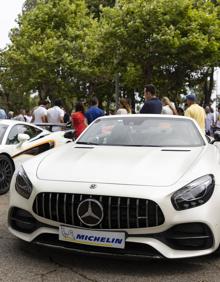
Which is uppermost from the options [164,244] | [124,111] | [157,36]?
[157,36]

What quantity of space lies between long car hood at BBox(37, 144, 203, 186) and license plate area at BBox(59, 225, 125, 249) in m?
0.42

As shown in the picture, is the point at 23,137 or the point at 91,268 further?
the point at 23,137

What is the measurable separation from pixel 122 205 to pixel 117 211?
6 cm

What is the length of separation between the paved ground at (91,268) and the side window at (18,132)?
3.52m

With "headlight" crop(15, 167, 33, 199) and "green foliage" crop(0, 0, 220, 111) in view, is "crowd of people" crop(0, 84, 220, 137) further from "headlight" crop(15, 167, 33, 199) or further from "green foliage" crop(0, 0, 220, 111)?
"green foliage" crop(0, 0, 220, 111)

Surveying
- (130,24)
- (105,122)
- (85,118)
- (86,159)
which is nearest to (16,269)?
(86,159)

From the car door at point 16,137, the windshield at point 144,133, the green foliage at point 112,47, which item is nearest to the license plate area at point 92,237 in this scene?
the windshield at point 144,133

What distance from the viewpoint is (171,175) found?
4020 mm

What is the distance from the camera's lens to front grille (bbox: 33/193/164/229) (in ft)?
12.3

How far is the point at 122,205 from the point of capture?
379 cm

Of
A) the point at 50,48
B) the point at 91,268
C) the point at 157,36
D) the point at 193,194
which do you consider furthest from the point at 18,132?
the point at 50,48

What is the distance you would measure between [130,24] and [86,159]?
15636 mm

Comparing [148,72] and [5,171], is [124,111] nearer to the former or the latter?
[5,171]

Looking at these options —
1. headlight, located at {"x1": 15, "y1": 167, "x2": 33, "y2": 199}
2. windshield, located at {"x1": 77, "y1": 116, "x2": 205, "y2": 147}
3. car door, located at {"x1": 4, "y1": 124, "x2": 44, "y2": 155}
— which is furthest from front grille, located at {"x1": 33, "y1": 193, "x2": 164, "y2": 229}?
car door, located at {"x1": 4, "y1": 124, "x2": 44, "y2": 155}
